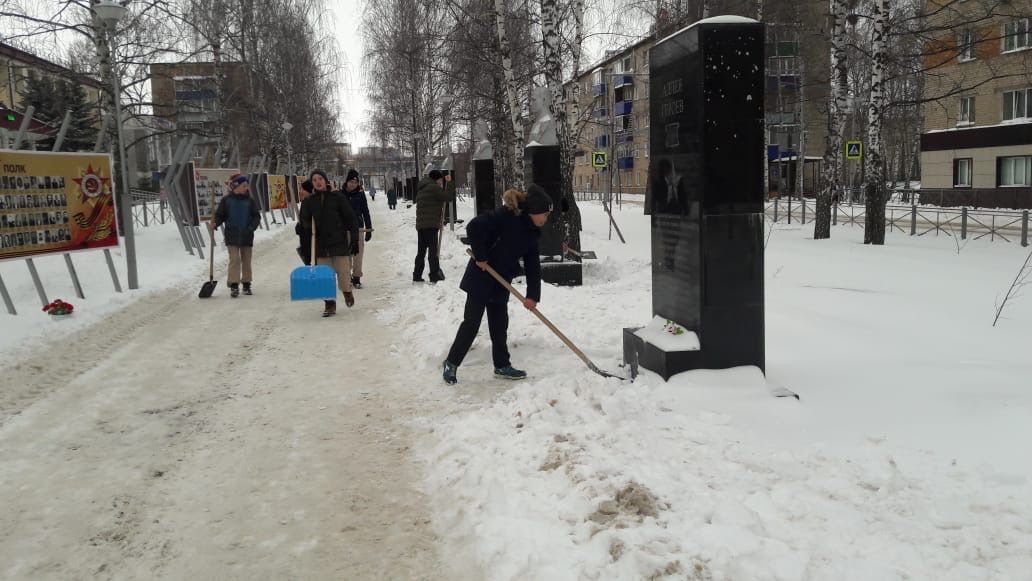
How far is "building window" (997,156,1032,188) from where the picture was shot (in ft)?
102

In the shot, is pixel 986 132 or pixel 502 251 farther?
pixel 986 132

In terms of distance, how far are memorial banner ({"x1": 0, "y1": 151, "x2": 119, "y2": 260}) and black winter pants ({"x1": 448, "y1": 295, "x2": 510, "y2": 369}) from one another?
21.0 ft

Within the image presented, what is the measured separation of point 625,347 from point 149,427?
3.51m

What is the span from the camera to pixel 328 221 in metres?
9.52

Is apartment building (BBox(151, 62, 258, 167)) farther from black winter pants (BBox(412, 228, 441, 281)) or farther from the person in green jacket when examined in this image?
black winter pants (BBox(412, 228, 441, 281))

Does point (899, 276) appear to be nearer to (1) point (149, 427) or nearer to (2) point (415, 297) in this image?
(2) point (415, 297)

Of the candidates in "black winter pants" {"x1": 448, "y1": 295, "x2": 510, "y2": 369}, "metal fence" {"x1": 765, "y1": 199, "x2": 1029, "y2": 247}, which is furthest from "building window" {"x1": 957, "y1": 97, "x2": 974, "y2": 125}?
"black winter pants" {"x1": 448, "y1": 295, "x2": 510, "y2": 369}

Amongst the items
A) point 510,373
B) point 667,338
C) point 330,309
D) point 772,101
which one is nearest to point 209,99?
point 330,309

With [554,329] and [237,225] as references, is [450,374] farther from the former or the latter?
[237,225]

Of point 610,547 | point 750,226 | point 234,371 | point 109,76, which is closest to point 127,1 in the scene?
point 109,76

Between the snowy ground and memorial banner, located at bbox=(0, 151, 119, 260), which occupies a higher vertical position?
memorial banner, located at bbox=(0, 151, 119, 260)

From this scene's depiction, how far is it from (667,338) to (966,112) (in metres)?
35.4

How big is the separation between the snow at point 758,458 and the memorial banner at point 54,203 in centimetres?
549

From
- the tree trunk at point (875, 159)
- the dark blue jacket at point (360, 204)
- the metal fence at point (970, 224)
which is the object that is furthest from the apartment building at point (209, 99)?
the metal fence at point (970, 224)
